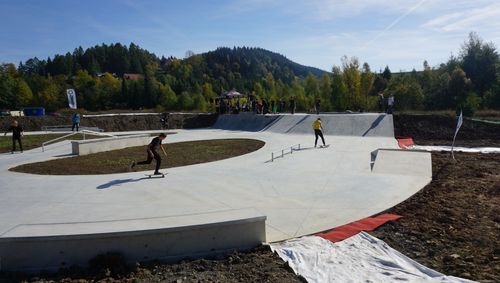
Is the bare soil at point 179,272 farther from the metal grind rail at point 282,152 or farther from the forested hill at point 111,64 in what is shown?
the forested hill at point 111,64

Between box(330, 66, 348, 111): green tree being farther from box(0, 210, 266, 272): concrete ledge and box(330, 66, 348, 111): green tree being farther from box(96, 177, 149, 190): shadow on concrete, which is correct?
box(0, 210, 266, 272): concrete ledge

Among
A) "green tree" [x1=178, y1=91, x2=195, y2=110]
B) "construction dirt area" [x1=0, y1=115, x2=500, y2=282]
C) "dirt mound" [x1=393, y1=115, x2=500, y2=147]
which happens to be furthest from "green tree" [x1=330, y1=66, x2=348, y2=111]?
"construction dirt area" [x1=0, y1=115, x2=500, y2=282]

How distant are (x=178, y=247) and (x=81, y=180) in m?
6.98

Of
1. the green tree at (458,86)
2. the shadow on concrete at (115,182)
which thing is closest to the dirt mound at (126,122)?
the shadow on concrete at (115,182)

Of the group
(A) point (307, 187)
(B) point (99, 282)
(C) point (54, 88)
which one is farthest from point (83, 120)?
(C) point (54, 88)

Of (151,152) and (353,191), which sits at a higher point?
(151,152)

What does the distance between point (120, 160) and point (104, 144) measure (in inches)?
170

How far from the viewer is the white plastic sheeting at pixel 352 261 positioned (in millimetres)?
4988

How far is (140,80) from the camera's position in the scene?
271 feet

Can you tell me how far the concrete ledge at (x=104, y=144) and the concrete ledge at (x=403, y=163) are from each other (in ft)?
45.6

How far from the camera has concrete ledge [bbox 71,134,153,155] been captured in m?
17.5

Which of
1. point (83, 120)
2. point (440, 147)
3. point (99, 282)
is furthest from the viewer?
point (83, 120)

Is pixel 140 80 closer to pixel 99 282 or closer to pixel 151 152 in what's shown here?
pixel 151 152

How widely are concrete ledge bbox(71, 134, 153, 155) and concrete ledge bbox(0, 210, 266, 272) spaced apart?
12.7 metres
